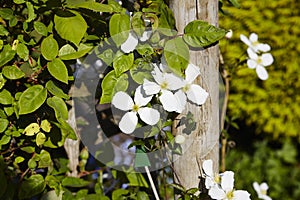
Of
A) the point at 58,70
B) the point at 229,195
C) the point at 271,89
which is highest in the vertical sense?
the point at 58,70

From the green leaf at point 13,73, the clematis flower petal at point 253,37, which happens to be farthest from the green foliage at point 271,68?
the green leaf at point 13,73

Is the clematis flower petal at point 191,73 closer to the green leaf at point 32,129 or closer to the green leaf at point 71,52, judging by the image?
the green leaf at point 71,52

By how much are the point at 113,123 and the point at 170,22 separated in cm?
58

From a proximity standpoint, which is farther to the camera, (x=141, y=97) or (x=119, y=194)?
(x=119, y=194)

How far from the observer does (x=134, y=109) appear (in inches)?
50.0

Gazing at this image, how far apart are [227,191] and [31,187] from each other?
0.52 metres

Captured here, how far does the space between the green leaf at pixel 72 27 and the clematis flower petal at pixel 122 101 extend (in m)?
0.16

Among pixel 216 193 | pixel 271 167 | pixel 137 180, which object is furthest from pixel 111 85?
pixel 271 167

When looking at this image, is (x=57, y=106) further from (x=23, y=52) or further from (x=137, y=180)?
(x=137, y=180)

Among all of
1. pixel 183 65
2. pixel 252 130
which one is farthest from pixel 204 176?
pixel 252 130

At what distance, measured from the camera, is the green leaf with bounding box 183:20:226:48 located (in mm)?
1213

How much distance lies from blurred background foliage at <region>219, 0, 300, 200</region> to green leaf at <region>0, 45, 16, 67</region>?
79.8 inches

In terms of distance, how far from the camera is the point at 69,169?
5.56 feet

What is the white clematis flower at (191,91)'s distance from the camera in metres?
1.26
